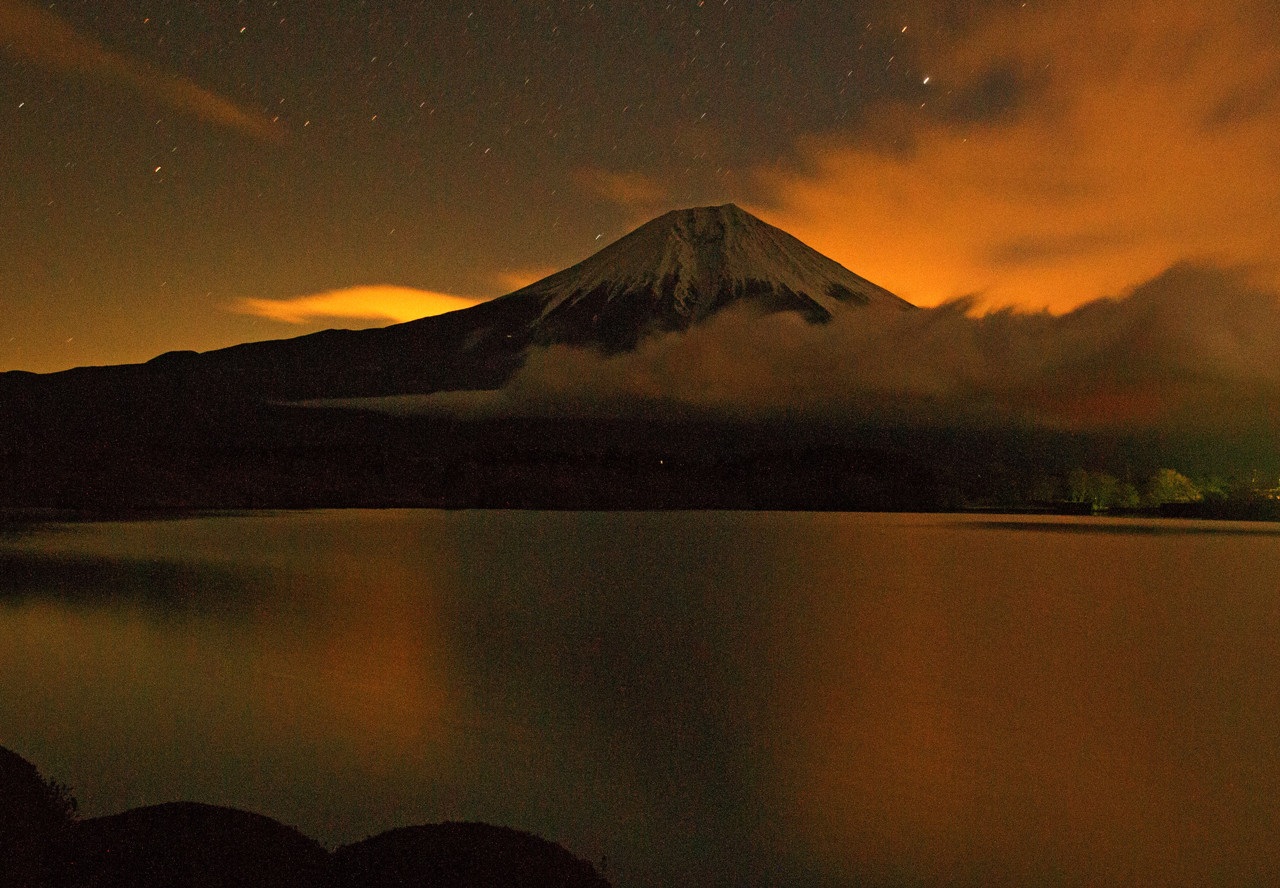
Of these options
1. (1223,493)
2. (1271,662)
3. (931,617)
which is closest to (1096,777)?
(1271,662)

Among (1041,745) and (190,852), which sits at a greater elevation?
(190,852)

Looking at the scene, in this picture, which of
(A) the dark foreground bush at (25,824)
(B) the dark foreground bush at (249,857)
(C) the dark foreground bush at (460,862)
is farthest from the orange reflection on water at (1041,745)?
(A) the dark foreground bush at (25,824)

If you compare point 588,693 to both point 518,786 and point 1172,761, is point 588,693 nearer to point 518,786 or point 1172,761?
point 518,786

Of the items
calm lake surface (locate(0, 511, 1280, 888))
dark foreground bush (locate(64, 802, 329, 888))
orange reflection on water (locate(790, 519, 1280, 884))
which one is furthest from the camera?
calm lake surface (locate(0, 511, 1280, 888))

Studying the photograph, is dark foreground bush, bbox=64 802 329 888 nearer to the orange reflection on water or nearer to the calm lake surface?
the calm lake surface

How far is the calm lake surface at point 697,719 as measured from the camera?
34.5 feet

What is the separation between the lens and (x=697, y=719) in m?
16.2

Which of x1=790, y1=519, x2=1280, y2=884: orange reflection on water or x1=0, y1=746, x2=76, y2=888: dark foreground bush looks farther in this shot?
x1=790, y1=519, x2=1280, y2=884: orange reflection on water

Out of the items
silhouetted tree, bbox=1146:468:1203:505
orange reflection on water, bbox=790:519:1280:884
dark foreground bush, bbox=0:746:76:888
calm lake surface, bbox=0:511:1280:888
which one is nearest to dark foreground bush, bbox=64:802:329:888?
dark foreground bush, bbox=0:746:76:888

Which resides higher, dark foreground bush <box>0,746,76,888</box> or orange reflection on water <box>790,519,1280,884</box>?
dark foreground bush <box>0,746,76,888</box>

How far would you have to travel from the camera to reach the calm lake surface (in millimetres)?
10523

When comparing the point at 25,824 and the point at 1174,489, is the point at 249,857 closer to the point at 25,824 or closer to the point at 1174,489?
the point at 25,824

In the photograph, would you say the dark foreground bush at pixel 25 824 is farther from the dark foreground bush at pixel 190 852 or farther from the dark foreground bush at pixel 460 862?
the dark foreground bush at pixel 460 862

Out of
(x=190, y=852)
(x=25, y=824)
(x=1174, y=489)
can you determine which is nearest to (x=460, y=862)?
(x=190, y=852)
